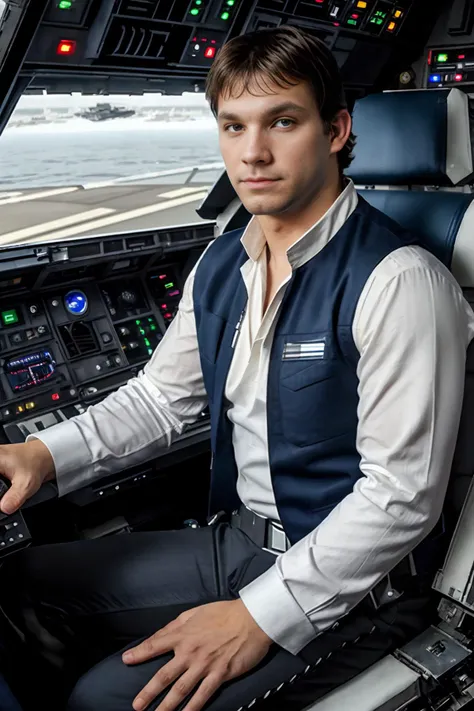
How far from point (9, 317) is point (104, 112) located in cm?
93

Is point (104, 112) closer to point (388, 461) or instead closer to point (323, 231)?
point (323, 231)

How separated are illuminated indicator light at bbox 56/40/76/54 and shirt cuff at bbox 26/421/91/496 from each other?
1319 millimetres

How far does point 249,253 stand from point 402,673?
1.01m

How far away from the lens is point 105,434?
1836 mm

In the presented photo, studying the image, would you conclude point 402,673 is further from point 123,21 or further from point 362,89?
point 362,89

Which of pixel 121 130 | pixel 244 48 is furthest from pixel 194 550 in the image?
pixel 121 130

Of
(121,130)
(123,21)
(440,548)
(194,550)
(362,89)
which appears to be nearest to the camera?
(440,548)

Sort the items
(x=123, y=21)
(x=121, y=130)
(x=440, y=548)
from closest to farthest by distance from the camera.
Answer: (x=440, y=548), (x=123, y=21), (x=121, y=130)

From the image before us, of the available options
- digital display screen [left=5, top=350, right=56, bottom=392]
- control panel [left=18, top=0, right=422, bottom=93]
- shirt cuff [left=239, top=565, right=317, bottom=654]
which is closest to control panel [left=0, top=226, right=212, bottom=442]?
digital display screen [left=5, top=350, right=56, bottom=392]

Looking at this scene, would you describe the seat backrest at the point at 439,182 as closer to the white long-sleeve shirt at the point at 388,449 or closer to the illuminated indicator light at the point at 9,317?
the white long-sleeve shirt at the point at 388,449

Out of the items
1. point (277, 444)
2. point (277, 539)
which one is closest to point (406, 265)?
point (277, 444)

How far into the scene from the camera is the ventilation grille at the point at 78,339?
9.75ft

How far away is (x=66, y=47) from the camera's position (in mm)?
2420

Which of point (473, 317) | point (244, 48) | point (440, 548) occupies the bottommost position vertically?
point (440, 548)
